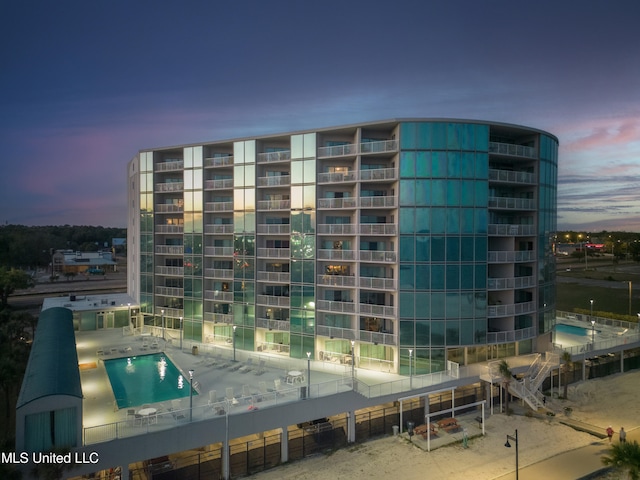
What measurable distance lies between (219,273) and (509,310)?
26.9 m

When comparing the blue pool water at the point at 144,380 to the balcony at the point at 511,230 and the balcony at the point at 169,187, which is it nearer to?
the balcony at the point at 169,187

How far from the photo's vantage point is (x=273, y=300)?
38.7 metres

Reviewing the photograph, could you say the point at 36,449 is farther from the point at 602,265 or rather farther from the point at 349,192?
the point at 602,265

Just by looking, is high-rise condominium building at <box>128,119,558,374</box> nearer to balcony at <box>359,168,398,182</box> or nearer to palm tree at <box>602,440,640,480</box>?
balcony at <box>359,168,398,182</box>

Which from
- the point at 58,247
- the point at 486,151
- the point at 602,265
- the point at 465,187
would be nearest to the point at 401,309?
the point at 465,187

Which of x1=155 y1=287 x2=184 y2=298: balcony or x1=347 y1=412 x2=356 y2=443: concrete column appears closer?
x1=347 y1=412 x2=356 y2=443: concrete column

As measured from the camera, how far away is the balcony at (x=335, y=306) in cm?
3553

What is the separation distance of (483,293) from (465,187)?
8617 mm

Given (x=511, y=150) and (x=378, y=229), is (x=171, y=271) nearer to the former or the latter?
(x=378, y=229)

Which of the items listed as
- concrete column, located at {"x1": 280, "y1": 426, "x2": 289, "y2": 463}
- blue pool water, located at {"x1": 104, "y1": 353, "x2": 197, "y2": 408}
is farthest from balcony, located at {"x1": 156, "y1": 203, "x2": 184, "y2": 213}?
concrete column, located at {"x1": 280, "y1": 426, "x2": 289, "y2": 463}

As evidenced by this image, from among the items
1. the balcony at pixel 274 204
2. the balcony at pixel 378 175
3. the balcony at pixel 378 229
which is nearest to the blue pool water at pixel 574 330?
the balcony at pixel 378 229

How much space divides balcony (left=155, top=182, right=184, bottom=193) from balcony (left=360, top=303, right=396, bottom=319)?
2341cm

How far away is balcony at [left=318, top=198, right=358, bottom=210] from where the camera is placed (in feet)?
117

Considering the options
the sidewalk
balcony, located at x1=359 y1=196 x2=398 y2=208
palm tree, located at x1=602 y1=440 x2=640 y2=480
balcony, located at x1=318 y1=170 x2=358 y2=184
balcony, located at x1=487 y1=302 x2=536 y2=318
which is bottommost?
the sidewalk
